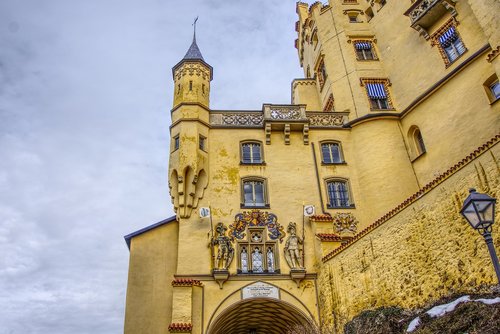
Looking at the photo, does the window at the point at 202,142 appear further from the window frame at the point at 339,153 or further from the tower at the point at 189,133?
the window frame at the point at 339,153

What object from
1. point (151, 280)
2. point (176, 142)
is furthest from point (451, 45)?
point (151, 280)

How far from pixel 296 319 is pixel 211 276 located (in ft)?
14.1

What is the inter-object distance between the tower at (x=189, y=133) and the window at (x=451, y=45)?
12.7m

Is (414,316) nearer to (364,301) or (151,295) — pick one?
(364,301)

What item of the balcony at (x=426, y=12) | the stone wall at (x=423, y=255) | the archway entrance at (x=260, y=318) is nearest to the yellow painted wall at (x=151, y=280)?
the archway entrance at (x=260, y=318)

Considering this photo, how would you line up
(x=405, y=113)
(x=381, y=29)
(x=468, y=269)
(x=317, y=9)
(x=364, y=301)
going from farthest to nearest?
(x=317, y=9) < (x=381, y=29) < (x=405, y=113) < (x=364, y=301) < (x=468, y=269)

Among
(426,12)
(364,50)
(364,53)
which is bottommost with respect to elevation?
(426,12)

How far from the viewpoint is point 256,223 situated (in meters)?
20.7

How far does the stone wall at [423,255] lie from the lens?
11.2 m

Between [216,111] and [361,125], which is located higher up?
[216,111]

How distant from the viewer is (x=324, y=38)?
28.1 m

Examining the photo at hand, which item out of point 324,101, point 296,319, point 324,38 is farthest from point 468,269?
point 324,38

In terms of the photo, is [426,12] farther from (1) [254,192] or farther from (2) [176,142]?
(2) [176,142]

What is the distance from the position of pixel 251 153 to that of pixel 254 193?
8.22ft
